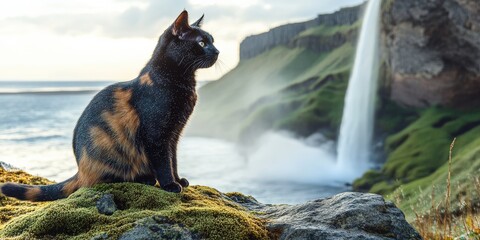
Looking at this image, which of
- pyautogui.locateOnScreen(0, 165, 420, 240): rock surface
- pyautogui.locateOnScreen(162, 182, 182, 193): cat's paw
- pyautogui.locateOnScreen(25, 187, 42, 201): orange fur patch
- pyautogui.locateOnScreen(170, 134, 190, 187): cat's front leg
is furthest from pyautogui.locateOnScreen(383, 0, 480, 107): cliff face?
pyautogui.locateOnScreen(25, 187, 42, 201): orange fur patch

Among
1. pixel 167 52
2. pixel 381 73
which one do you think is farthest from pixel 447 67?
pixel 167 52

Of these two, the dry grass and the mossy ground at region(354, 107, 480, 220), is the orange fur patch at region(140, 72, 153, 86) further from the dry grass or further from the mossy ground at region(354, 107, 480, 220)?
the mossy ground at region(354, 107, 480, 220)

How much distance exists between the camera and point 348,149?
93.3 m

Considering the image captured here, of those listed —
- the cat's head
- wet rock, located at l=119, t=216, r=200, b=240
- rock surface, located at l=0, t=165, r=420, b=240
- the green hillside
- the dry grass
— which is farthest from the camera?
the green hillside

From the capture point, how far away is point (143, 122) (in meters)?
8.70

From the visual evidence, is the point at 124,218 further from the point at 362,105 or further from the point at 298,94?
the point at 298,94

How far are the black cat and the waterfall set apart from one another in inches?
3217

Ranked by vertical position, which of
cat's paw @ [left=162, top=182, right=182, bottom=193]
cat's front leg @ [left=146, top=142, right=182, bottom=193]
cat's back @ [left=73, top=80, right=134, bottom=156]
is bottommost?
cat's paw @ [left=162, top=182, right=182, bottom=193]

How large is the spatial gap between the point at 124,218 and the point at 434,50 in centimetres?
8044

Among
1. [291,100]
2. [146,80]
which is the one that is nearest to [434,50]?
[291,100]

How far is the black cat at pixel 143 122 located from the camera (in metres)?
8.66

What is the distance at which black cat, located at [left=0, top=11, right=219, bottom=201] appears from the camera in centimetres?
866

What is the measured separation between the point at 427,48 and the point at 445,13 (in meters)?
7.37

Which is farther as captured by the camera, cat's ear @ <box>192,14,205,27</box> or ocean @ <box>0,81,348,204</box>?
ocean @ <box>0,81,348,204</box>
